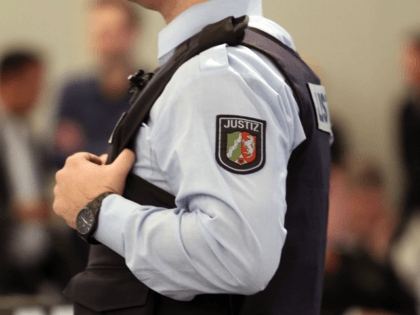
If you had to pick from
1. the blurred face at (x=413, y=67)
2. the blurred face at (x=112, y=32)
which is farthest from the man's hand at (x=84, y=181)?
the blurred face at (x=413, y=67)

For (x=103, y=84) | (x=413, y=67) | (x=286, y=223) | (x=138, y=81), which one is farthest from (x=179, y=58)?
(x=413, y=67)

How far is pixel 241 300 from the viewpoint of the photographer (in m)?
0.77

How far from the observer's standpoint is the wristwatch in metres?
0.76

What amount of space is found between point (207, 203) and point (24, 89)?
7.65 feet

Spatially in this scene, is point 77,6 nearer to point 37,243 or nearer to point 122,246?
point 37,243

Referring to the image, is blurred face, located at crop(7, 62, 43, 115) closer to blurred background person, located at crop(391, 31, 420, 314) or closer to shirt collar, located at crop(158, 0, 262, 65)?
shirt collar, located at crop(158, 0, 262, 65)

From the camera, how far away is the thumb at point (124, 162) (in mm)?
779

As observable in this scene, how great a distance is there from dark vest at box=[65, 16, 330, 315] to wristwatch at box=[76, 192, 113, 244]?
51mm

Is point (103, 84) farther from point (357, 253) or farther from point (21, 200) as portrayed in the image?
point (357, 253)

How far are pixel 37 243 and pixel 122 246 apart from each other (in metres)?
1.97

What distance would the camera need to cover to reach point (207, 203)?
68 cm

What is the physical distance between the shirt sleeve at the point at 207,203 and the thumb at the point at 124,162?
61 mm

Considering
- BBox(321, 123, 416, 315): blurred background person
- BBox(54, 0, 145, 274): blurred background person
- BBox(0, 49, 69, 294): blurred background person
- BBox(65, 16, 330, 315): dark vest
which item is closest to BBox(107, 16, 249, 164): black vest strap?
BBox(65, 16, 330, 315): dark vest

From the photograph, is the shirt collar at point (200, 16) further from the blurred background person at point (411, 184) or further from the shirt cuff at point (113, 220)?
the blurred background person at point (411, 184)
